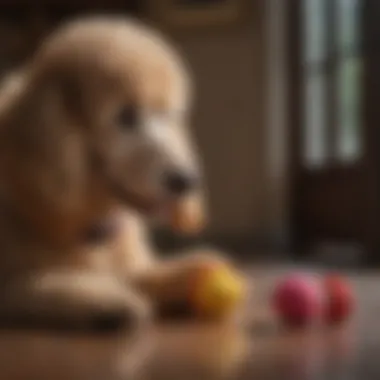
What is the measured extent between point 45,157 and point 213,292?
0.29m

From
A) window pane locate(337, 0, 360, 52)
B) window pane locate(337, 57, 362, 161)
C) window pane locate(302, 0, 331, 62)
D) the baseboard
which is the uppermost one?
window pane locate(302, 0, 331, 62)

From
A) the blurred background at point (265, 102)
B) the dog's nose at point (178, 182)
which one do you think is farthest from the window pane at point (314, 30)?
the dog's nose at point (178, 182)

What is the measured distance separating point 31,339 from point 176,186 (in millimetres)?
285

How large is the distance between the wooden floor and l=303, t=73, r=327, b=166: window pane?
2.15 m

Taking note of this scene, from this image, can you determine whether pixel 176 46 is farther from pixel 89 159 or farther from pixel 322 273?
pixel 89 159

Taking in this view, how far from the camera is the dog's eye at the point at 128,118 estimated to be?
147 centimetres

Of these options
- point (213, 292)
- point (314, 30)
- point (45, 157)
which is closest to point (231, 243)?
point (314, 30)

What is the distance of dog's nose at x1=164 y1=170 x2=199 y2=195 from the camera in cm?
141

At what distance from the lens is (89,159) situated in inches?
57.4

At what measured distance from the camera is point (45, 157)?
140cm

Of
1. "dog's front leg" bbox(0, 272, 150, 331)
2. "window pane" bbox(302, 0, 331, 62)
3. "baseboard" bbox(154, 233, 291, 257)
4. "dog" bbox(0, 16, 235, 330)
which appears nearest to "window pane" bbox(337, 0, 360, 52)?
"window pane" bbox(302, 0, 331, 62)

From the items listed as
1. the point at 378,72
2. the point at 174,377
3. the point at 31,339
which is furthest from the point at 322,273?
the point at 174,377

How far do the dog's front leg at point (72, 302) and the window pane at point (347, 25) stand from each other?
2.08m

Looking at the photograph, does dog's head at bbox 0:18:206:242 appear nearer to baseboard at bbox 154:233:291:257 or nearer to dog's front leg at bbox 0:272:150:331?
dog's front leg at bbox 0:272:150:331
